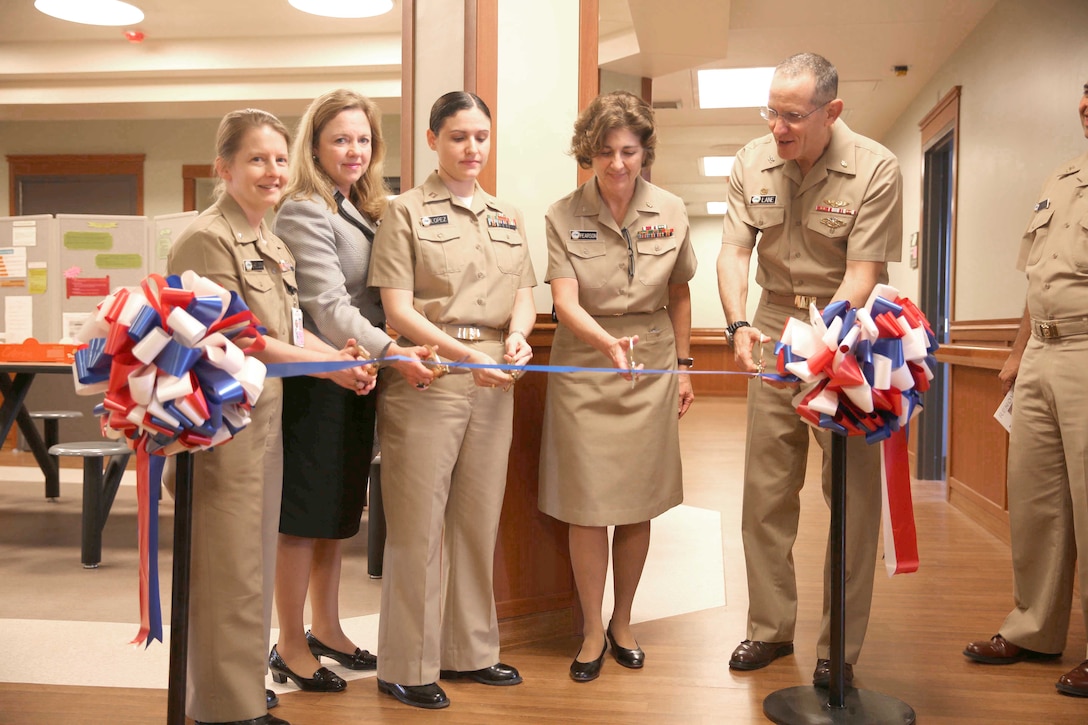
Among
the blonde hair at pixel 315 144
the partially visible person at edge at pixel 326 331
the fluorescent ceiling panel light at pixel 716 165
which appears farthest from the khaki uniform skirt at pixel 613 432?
the fluorescent ceiling panel light at pixel 716 165

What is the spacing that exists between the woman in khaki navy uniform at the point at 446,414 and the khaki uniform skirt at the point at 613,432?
0.23m

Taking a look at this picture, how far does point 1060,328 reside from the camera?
115 inches

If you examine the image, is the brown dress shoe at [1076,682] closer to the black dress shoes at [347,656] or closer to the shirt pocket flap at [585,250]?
the shirt pocket flap at [585,250]

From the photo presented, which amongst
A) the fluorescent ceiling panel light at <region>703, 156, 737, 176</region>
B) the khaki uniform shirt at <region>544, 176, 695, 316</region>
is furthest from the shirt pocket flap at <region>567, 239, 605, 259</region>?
the fluorescent ceiling panel light at <region>703, 156, 737, 176</region>

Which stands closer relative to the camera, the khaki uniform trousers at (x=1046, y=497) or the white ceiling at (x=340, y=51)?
the khaki uniform trousers at (x=1046, y=497)

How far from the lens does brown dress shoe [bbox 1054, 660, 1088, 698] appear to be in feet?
8.96

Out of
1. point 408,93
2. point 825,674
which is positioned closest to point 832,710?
point 825,674

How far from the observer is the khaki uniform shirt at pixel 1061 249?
2.90 meters

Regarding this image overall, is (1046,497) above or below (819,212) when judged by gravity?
below

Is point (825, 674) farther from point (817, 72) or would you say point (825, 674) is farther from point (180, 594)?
point (180, 594)

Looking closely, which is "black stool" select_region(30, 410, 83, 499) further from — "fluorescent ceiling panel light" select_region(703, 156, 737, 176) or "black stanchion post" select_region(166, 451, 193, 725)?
"fluorescent ceiling panel light" select_region(703, 156, 737, 176)

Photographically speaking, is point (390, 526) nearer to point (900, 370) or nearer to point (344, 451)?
point (344, 451)

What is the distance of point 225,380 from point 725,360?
1470 cm

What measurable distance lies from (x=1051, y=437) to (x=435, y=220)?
202cm
